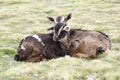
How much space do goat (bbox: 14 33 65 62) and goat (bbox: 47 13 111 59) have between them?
332mm

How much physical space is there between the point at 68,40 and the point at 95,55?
147cm

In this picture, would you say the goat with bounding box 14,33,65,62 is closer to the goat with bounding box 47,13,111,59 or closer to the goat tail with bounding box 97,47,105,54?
the goat with bounding box 47,13,111,59

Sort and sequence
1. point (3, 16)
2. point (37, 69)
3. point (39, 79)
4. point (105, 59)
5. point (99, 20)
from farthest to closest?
point (3, 16)
point (99, 20)
point (105, 59)
point (37, 69)
point (39, 79)

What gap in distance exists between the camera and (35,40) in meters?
16.4

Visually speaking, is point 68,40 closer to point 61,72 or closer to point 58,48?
point 58,48

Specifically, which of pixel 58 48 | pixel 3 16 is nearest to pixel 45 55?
pixel 58 48

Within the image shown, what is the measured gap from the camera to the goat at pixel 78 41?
16.3m

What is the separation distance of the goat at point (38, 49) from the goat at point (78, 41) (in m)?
0.33

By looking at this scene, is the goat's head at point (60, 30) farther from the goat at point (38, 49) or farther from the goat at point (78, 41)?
the goat at point (38, 49)

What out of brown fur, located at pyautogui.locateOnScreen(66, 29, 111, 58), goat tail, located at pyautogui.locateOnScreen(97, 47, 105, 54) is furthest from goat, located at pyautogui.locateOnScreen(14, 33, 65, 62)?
goat tail, located at pyautogui.locateOnScreen(97, 47, 105, 54)

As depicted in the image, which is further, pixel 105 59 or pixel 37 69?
pixel 105 59

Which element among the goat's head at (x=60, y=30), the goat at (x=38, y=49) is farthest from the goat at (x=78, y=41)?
the goat at (x=38, y=49)

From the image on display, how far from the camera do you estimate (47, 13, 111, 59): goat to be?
53.4 feet

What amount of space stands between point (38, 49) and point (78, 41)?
6.25 ft
